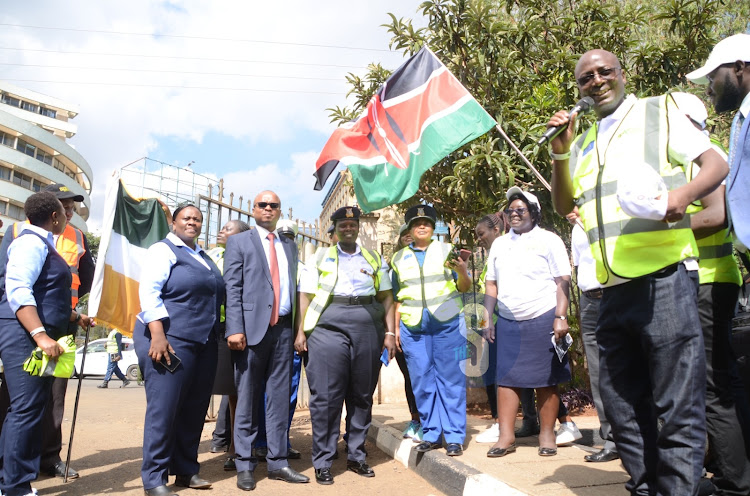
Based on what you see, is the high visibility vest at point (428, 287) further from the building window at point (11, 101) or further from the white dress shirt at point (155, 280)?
the building window at point (11, 101)

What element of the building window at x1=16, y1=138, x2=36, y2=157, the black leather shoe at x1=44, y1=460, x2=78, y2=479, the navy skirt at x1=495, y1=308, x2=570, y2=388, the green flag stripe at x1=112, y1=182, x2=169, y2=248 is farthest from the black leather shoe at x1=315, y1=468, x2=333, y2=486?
the building window at x1=16, y1=138, x2=36, y2=157

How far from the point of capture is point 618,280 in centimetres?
250

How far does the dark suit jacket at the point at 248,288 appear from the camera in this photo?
4.71 metres

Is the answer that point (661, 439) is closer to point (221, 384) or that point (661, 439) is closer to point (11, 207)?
point (221, 384)

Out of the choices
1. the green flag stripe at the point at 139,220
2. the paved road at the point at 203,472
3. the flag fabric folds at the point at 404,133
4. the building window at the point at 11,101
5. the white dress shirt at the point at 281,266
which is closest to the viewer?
the paved road at the point at 203,472

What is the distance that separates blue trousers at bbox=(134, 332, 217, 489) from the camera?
4.12m

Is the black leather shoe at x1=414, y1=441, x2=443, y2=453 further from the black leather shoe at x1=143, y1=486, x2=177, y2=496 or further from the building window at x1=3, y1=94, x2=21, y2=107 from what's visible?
the building window at x1=3, y1=94, x2=21, y2=107

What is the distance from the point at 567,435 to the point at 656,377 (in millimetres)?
2806

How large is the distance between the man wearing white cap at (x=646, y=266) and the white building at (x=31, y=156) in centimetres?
4974

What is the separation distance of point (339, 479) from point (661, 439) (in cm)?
296

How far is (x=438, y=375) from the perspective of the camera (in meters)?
5.00

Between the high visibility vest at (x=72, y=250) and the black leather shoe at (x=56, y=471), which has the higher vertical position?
the high visibility vest at (x=72, y=250)

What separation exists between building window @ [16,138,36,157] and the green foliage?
56273 millimetres

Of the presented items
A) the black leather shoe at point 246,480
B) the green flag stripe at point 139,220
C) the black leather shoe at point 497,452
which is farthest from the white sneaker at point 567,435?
the green flag stripe at point 139,220
